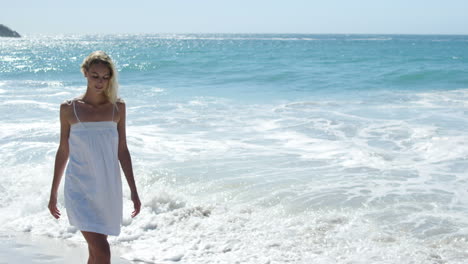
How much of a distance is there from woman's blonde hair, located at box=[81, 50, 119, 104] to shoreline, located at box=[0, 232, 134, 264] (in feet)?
6.60

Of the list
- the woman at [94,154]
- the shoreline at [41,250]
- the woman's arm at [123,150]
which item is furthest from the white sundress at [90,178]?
the shoreline at [41,250]

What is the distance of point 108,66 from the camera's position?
8.84ft

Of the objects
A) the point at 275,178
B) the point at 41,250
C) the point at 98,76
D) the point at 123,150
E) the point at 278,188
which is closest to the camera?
the point at 98,76

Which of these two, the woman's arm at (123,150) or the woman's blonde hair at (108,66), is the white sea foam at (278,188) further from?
the woman's blonde hair at (108,66)

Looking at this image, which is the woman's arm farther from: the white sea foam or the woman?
the white sea foam

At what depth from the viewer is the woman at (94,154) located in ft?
8.86

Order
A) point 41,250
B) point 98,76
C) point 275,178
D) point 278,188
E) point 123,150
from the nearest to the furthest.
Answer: point 98,76, point 123,150, point 41,250, point 278,188, point 275,178

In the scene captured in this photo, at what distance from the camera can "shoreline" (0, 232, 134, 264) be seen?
14.2ft

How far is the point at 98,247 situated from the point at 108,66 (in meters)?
0.95

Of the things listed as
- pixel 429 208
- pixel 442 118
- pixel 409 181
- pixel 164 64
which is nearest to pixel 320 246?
pixel 429 208

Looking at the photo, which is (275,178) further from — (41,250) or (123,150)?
(123,150)

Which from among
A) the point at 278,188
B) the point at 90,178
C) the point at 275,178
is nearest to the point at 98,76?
the point at 90,178

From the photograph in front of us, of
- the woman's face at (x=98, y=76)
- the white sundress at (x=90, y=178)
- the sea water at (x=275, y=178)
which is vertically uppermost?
the woman's face at (x=98, y=76)

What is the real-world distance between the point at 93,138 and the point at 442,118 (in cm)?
1007
